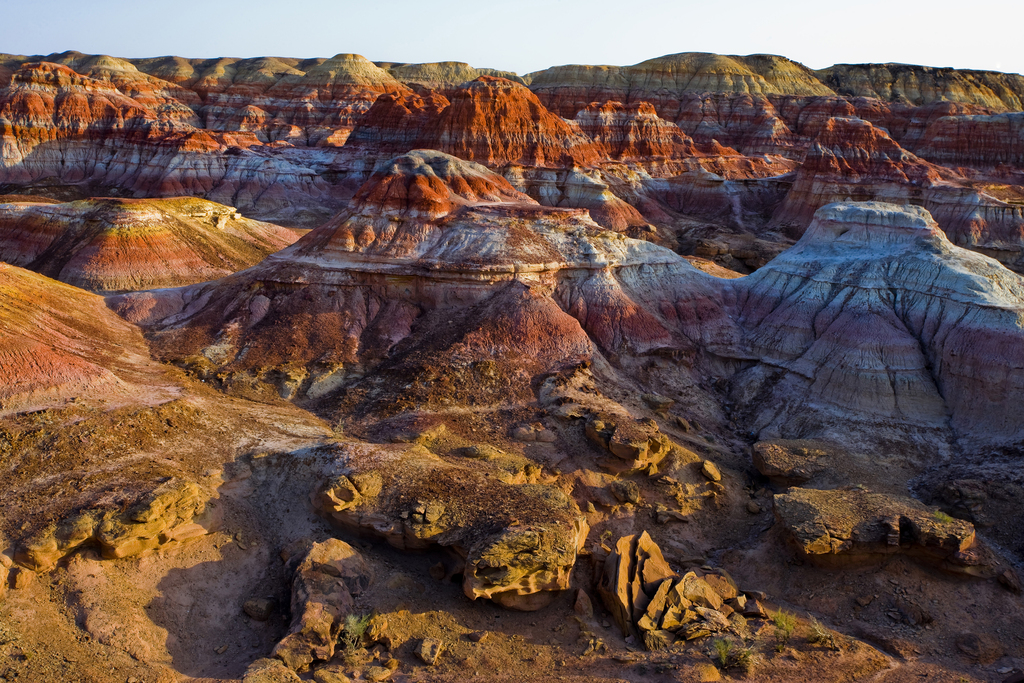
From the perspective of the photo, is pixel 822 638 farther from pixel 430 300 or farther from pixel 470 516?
pixel 430 300

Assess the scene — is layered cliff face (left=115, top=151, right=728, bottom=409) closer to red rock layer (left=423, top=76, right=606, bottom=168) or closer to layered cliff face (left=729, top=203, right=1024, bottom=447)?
layered cliff face (left=729, top=203, right=1024, bottom=447)

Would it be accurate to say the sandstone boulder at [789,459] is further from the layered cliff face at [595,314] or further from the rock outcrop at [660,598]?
the rock outcrop at [660,598]

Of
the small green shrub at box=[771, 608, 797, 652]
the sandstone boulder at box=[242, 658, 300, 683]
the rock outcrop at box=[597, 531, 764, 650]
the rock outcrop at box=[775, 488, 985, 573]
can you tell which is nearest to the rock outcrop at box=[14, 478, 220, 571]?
the sandstone boulder at box=[242, 658, 300, 683]

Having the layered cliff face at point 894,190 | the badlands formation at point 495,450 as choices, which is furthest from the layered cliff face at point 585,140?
the badlands formation at point 495,450

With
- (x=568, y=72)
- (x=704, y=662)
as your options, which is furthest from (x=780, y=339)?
(x=568, y=72)

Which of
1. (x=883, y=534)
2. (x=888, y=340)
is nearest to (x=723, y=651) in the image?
(x=883, y=534)

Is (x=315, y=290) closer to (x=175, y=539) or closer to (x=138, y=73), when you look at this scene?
(x=175, y=539)
